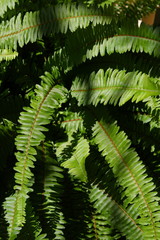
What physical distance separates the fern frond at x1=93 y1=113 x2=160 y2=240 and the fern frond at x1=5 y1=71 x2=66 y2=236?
28cm

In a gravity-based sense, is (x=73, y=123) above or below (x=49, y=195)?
above

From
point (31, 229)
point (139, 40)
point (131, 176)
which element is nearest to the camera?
point (31, 229)

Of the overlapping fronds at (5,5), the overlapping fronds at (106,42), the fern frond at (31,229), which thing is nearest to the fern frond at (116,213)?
the fern frond at (31,229)

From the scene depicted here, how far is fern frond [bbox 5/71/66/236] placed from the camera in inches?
50.6

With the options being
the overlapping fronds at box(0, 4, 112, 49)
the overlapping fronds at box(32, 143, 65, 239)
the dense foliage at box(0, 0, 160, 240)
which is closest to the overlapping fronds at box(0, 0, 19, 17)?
the dense foliage at box(0, 0, 160, 240)

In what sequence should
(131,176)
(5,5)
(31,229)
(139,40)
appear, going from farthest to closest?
(5,5), (139,40), (131,176), (31,229)

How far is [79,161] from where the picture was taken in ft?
4.76

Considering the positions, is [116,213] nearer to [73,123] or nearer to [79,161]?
[79,161]

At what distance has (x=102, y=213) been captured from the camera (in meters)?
1.42

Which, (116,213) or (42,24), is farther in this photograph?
(42,24)

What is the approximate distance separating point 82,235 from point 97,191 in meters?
0.22

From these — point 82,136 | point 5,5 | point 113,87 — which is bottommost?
point 82,136

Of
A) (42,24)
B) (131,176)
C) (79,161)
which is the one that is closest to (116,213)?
(131,176)

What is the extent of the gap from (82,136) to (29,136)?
338 millimetres
